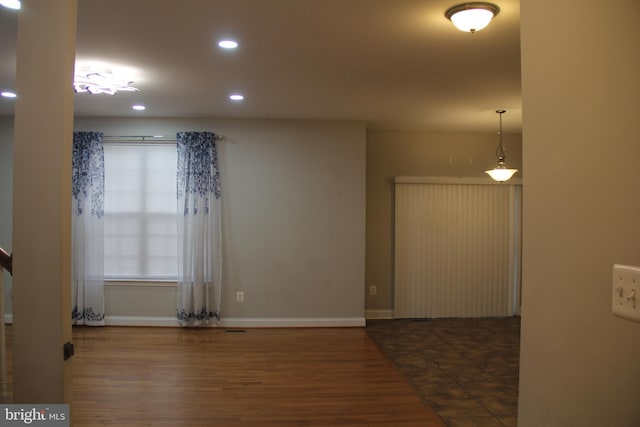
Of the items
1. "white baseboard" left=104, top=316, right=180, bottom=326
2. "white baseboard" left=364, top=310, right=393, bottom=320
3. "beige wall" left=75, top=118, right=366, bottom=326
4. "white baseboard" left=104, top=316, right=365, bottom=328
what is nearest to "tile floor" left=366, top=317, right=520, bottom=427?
"white baseboard" left=364, top=310, right=393, bottom=320

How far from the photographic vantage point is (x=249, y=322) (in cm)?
604

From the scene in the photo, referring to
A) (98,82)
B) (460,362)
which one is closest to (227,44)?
(98,82)

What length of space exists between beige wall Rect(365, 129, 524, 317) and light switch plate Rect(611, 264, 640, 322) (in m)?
5.59

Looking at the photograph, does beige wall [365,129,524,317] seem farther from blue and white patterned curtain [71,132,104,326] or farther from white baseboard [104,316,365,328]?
blue and white patterned curtain [71,132,104,326]

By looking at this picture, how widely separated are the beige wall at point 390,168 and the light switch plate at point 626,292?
18.3ft

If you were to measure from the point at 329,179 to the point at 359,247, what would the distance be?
36.9 inches

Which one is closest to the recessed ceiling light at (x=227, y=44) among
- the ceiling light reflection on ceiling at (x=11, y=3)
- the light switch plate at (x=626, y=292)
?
the ceiling light reflection on ceiling at (x=11, y=3)

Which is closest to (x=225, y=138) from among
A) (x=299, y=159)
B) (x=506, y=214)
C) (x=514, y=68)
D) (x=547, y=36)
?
(x=299, y=159)

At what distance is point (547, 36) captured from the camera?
134 centimetres

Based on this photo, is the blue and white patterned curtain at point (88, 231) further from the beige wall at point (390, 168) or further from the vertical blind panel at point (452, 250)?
the vertical blind panel at point (452, 250)

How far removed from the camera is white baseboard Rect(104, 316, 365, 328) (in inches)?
237

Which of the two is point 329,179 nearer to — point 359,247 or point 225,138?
point 359,247

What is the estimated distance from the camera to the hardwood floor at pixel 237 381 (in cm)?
336

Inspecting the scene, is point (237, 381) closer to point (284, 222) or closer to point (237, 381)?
point (237, 381)
